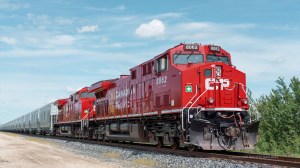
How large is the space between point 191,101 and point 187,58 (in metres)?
2.03

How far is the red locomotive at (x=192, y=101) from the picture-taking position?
1381 centimetres

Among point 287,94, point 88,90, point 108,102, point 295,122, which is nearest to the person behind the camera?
point 108,102

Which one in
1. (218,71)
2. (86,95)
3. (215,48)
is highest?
(215,48)

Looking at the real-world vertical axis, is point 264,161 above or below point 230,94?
below

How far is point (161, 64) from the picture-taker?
16.2 metres

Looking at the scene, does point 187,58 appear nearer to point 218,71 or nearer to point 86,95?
point 218,71

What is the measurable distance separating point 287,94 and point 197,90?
30.7m

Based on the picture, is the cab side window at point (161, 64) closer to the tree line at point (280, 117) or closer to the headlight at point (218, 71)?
the headlight at point (218, 71)

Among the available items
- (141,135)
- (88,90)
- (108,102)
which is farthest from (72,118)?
(141,135)

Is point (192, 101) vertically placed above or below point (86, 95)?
below

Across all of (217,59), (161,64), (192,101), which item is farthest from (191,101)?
(161,64)

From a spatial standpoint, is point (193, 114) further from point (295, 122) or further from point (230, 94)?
point (295, 122)

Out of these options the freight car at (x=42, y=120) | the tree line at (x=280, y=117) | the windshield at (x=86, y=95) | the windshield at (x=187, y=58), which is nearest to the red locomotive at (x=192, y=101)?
the windshield at (x=187, y=58)

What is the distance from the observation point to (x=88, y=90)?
31516 millimetres
